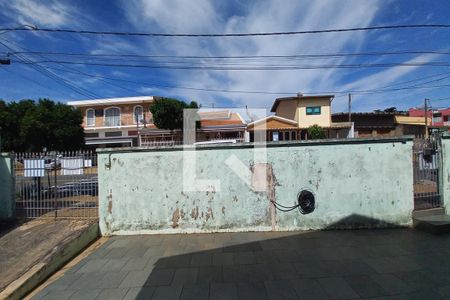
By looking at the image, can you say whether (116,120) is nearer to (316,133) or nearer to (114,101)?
(114,101)

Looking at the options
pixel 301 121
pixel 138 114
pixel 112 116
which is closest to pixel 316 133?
pixel 301 121

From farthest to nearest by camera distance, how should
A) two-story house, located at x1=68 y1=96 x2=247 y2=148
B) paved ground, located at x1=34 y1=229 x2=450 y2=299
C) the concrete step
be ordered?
1. two-story house, located at x1=68 y1=96 x2=247 y2=148
2. the concrete step
3. paved ground, located at x1=34 y1=229 x2=450 y2=299

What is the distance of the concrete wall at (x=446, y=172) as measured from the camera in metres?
6.13

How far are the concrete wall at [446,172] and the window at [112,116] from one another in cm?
3355

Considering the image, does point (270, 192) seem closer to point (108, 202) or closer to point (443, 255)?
point (443, 255)

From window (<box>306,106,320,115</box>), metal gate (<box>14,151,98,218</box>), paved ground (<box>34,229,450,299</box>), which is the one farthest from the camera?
window (<box>306,106,320,115</box>)

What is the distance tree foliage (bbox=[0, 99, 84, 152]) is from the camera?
20.6 metres

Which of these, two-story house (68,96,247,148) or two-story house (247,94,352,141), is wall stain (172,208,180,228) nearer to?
two-story house (247,94,352,141)

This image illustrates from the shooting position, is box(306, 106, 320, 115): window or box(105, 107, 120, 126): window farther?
box(105, 107, 120, 126): window

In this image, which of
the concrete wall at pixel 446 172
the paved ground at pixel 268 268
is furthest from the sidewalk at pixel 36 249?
the concrete wall at pixel 446 172

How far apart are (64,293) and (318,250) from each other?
4132mm

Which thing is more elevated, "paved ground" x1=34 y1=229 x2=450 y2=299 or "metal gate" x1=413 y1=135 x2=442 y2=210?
"metal gate" x1=413 y1=135 x2=442 y2=210

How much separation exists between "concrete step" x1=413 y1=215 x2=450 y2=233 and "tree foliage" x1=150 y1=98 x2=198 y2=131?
2269 centimetres

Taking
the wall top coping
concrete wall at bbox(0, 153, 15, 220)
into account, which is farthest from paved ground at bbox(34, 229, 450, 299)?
concrete wall at bbox(0, 153, 15, 220)
